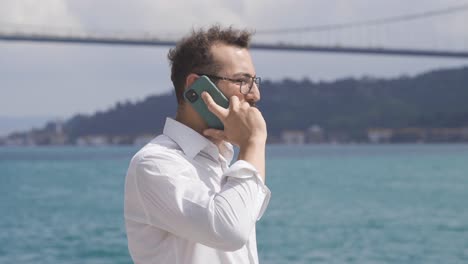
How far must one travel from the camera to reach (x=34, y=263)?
440 inches

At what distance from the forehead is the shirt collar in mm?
97

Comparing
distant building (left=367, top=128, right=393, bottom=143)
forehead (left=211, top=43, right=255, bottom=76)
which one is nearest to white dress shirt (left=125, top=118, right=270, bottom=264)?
forehead (left=211, top=43, right=255, bottom=76)

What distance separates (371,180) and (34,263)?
1933cm

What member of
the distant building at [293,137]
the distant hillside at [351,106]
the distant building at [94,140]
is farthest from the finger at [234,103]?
the distant building at [94,140]

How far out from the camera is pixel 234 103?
148 centimetres

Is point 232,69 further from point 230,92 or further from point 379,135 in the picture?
point 379,135

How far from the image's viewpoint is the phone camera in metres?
1.50

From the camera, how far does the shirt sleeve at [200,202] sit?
4.53ft

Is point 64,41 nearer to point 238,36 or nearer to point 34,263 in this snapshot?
point 34,263

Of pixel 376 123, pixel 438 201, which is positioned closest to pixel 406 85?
pixel 376 123

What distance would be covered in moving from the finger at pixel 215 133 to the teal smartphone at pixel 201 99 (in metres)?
0.01

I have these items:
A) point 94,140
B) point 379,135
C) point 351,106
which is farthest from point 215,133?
point 94,140

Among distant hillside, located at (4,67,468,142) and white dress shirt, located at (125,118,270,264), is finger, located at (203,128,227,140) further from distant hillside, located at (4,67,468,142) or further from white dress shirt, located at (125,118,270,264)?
distant hillside, located at (4,67,468,142)

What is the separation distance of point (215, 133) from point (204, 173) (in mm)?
59
